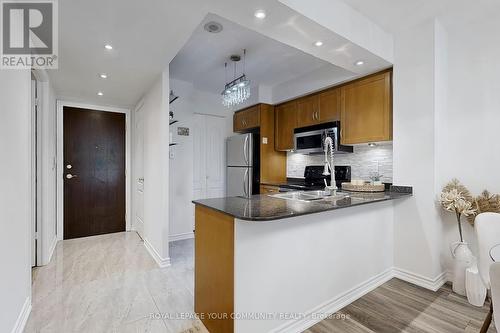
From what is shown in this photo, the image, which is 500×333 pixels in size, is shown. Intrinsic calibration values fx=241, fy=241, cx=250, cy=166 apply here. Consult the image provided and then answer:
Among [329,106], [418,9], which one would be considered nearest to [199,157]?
[329,106]

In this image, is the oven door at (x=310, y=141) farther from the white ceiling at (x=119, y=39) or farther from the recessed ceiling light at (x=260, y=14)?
the white ceiling at (x=119, y=39)

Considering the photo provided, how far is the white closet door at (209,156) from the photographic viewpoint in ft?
14.4

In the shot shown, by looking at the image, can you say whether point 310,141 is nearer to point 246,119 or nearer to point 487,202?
point 246,119

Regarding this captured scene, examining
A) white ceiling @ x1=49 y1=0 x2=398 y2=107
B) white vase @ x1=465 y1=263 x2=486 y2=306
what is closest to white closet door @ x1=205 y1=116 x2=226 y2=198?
white ceiling @ x1=49 y1=0 x2=398 y2=107

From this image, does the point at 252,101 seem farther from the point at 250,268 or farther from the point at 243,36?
the point at 250,268

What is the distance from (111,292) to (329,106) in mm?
3318

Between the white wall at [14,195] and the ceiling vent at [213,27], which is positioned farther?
the ceiling vent at [213,27]

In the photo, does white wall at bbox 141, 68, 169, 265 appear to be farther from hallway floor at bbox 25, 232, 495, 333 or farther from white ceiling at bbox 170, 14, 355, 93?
white ceiling at bbox 170, 14, 355, 93

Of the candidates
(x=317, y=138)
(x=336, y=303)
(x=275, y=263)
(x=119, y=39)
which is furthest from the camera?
(x=317, y=138)

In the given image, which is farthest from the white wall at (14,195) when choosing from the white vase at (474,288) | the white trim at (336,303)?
the white vase at (474,288)

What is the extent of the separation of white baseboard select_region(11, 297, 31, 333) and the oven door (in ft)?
11.1

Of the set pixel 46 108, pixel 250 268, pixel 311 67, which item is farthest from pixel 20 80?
pixel 311 67

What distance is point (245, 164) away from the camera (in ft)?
13.7

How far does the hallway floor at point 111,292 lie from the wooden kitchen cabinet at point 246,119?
232 centimetres
